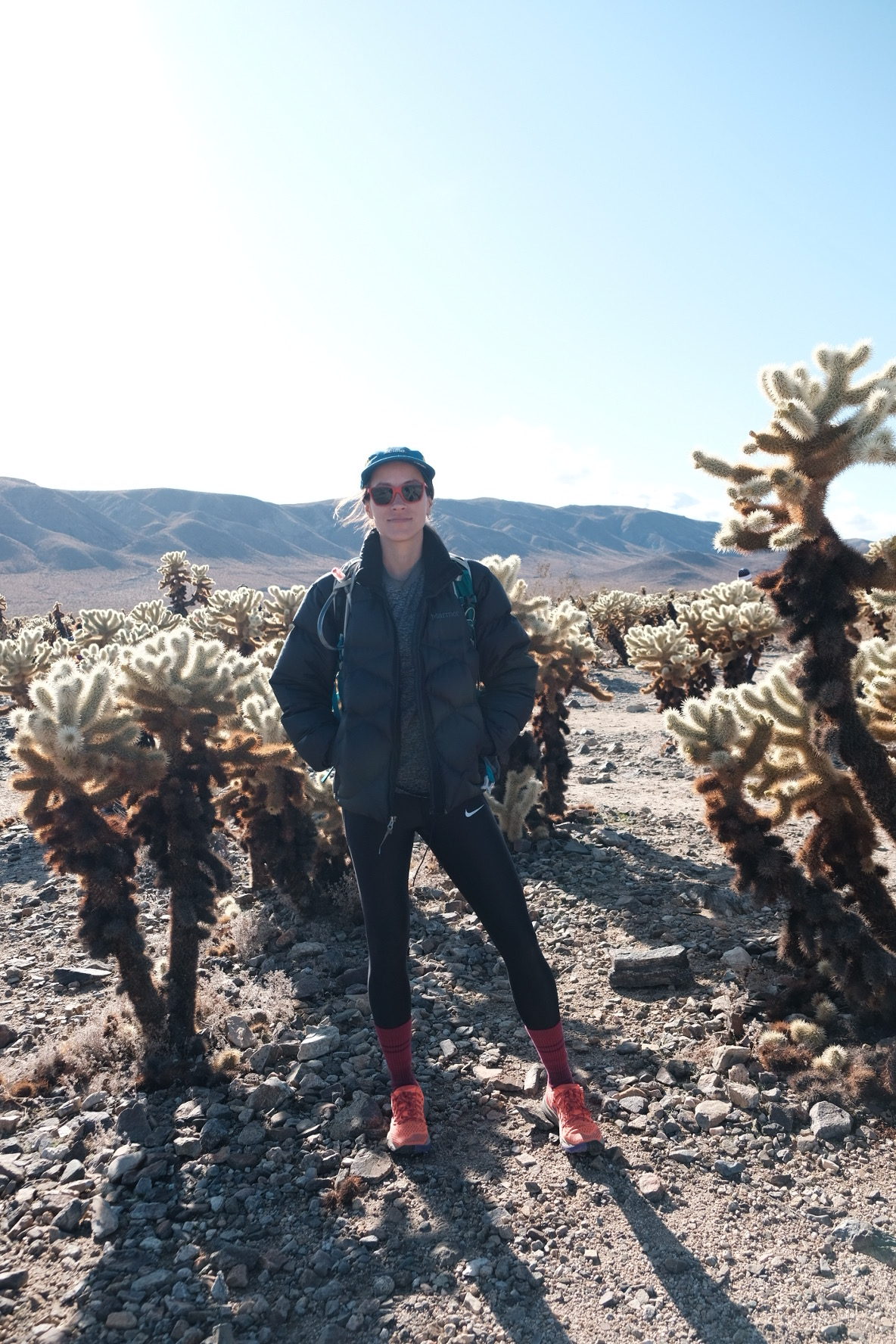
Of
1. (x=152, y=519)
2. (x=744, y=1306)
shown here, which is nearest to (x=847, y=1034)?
(x=744, y=1306)

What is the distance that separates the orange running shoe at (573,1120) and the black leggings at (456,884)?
305 millimetres

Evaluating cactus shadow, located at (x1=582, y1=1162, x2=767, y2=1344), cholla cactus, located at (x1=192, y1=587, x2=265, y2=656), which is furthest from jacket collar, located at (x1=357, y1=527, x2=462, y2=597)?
cholla cactus, located at (x1=192, y1=587, x2=265, y2=656)

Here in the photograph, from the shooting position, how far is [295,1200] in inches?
132

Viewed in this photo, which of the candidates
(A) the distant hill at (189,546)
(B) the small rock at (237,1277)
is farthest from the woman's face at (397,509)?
(A) the distant hill at (189,546)

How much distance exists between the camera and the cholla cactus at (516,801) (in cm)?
741

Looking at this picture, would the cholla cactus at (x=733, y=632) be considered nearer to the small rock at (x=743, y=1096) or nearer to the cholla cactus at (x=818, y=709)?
the cholla cactus at (x=818, y=709)

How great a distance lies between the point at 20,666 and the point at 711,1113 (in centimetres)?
1172

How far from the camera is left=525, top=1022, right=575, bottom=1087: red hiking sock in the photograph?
3.46 metres

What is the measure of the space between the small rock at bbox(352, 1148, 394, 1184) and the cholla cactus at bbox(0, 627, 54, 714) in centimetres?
1035

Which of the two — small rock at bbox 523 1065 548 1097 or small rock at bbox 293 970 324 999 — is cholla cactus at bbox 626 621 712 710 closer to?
small rock at bbox 293 970 324 999

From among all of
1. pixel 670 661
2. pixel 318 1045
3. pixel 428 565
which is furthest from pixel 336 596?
pixel 670 661

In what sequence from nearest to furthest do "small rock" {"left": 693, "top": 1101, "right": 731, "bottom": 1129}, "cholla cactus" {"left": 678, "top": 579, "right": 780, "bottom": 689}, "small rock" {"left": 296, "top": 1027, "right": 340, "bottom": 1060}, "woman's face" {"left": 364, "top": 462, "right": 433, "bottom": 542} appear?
1. "woman's face" {"left": 364, "top": 462, "right": 433, "bottom": 542}
2. "small rock" {"left": 693, "top": 1101, "right": 731, "bottom": 1129}
3. "small rock" {"left": 296, "top": 1027, "right": 340, "bottom": 1060}
4. "cholla cactus" {"left": 678, "top": 579, "right": 780, "bottom": 689}

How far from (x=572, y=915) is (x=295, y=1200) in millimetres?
3163

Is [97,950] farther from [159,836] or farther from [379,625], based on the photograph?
[379,625]
